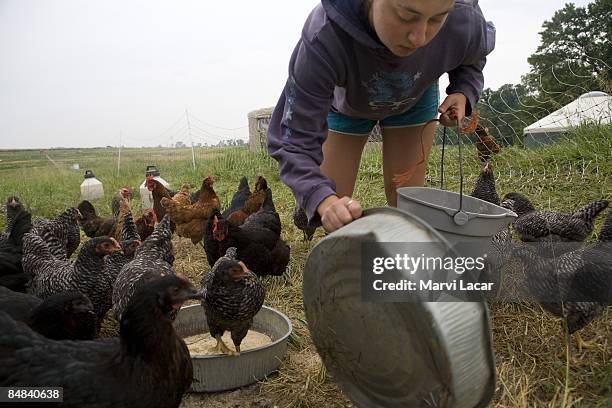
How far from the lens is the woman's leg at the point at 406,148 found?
83.5 inches

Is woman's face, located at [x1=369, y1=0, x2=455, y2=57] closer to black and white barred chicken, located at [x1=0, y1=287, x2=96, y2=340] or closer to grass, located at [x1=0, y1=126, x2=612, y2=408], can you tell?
grass, located at [x1=0, y1=126, x2=612, y2=408]

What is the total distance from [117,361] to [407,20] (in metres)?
1.39

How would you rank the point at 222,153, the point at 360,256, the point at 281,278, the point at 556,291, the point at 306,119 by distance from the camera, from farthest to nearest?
the point at 222,153 < the point at 281,278 < the point at 556,291 < the point at 306,119 < the point at 360,256

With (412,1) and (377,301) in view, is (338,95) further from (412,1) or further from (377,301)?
(377,301)

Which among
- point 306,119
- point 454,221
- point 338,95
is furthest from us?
point 338,95

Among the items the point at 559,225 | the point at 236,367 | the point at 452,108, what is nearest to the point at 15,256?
the point at 236,367

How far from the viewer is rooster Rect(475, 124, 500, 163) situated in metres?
5.15

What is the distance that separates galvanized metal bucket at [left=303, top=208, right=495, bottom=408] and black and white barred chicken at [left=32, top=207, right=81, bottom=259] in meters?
2.29

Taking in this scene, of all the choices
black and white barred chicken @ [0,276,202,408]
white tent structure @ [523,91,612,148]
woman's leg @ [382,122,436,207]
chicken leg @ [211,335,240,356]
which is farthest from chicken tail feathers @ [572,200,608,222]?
black and white barred chicken @ [0,276,202,408]

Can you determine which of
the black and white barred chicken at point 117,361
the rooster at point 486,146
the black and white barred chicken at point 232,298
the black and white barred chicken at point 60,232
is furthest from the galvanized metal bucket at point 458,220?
the rooster at point 486,146

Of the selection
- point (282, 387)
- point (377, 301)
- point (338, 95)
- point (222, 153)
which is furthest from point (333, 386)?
point (222, 153)

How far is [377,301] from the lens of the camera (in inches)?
45.3

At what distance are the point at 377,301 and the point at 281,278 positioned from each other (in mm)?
2230

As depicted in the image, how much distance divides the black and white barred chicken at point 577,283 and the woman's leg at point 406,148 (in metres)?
0.76
